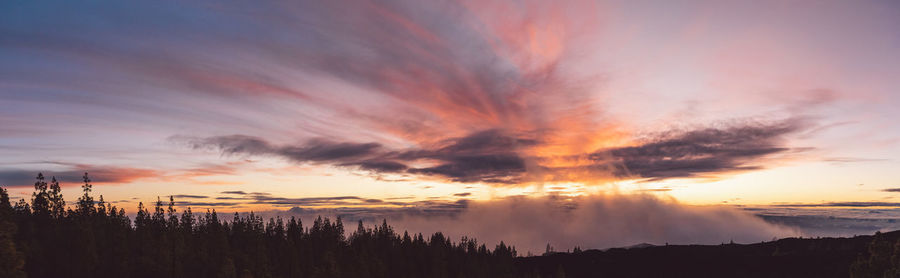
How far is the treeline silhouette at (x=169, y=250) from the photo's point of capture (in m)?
Result: 104

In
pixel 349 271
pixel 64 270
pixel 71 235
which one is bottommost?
pixel 349 271

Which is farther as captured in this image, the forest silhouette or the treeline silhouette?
the treeline silhouette

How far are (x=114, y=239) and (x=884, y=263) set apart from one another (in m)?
160

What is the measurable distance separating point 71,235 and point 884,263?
532 feet

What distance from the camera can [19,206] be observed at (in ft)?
446

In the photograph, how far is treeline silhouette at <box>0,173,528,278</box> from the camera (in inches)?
4087

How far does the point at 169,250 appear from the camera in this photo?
372ft

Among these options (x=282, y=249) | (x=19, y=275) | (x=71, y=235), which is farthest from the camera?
(x=282, y=249)

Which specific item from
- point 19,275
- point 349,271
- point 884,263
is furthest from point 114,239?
point 884,263

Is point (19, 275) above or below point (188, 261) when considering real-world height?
above

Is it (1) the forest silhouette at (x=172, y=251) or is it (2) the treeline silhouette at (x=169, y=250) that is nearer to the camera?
(1) the forest silhouette at (x=172, y=251)

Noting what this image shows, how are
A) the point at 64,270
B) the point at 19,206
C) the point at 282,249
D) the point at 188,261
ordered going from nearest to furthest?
1. the point at 64,270
2. the point at 188,261
3. the point at 19,206
4. the point at 282,249

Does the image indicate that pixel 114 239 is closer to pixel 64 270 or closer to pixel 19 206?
pixel 64 270

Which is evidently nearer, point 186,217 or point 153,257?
point 153,257
